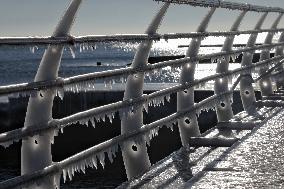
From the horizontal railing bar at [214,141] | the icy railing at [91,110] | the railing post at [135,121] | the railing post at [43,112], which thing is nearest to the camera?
the icy railing at [91,110]

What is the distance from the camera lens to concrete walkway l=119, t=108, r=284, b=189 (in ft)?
13.8

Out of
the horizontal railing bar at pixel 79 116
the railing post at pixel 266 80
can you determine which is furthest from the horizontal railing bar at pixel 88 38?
the railing post at pixel 266 80

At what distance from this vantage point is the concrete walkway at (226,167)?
4.21 metres

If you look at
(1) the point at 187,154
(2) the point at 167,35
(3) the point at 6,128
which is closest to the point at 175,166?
(1) the point at 187,154

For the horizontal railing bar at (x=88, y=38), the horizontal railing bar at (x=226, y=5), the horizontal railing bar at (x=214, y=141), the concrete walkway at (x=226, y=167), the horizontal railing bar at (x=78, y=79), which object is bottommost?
the concrete walkway at (x=226, y=167)

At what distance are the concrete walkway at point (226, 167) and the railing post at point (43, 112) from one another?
996 mm

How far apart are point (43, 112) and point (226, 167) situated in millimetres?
1779

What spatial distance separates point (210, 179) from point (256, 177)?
13.0 inches

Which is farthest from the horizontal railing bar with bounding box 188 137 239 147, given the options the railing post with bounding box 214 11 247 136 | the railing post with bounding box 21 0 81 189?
the railing post with bounding box 21 0 81 189

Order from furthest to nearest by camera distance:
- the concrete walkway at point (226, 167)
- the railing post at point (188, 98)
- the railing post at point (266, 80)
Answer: the railing post at point (266, 80)
the railing post at point (188, 98)
the concrete walkway at point (226, 167)

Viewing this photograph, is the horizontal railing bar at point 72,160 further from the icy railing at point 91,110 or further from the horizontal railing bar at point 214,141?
the horizontal railing bar at point 214,141

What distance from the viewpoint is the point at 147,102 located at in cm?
477

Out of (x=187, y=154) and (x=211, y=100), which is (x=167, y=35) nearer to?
(x=187, y=154)

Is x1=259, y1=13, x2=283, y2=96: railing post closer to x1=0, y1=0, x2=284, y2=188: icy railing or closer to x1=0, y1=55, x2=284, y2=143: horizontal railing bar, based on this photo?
x1=0, y1=0, x2=284, y2=188: icy railing
